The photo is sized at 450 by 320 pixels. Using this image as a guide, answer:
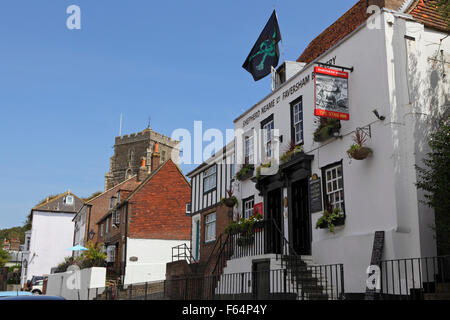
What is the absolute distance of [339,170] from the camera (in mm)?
13508

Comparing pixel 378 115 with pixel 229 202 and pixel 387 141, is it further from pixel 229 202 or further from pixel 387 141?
pixel 229 202

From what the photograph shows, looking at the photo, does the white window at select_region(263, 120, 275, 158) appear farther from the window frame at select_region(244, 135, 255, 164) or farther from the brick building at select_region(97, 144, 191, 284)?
the brick building at select_region(97, 144, 191, 284)

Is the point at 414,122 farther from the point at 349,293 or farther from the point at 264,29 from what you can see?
the point at 264,29

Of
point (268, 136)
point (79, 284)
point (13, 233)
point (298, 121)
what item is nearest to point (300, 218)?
point (298, 121)

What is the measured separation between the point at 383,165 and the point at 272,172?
5154mm

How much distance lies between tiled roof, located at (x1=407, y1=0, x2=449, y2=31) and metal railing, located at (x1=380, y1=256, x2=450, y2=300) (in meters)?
6.34

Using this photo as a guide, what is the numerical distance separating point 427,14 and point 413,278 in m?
7.73

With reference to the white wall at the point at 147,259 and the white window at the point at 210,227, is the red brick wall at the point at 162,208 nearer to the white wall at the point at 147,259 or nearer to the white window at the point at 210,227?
the white wall at the point at 147,259

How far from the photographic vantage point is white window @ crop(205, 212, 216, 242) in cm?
2212

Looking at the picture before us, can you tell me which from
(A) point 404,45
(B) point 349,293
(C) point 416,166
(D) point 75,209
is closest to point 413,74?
(A) point 404,45

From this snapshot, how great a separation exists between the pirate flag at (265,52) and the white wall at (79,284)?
39.5 ft

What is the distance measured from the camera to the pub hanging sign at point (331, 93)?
12622 millimetres

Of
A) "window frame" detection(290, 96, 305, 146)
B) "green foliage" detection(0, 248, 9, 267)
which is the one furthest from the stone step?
"green foliage" detection(0, 248, 9, 267)

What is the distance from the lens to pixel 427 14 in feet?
45.0
